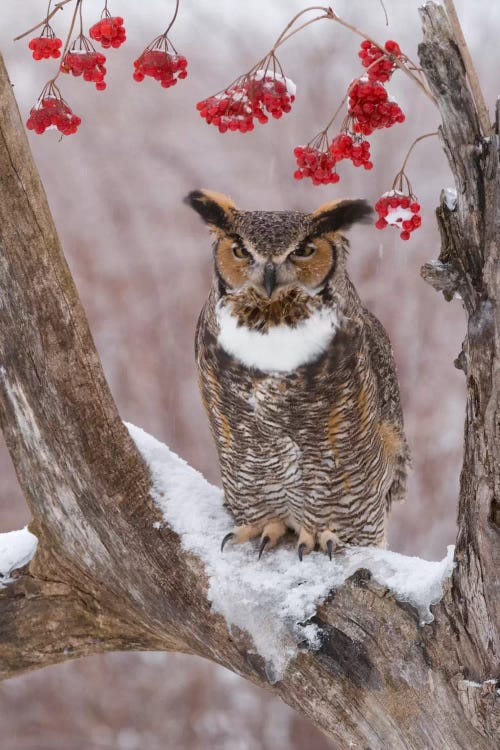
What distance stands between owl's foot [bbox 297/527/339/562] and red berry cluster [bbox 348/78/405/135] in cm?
81

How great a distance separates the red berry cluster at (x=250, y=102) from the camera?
4.01 feet

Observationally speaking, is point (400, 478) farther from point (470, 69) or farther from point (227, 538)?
point (470, 69)

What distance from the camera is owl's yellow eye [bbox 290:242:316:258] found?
4.64 ft

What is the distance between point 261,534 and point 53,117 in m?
0.91

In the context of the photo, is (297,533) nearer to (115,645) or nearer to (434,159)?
(115,645)

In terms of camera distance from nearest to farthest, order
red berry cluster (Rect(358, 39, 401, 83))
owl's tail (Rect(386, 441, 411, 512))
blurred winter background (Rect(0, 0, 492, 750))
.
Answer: red berry cluster (Rect(358, 39, 401, 83))
owl's tail (Rect(386, 441, 411, 512))
blurred winter background (Rect(0, 0, 492, 750))

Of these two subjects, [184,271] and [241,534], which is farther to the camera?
[184,271]

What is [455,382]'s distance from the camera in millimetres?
3453

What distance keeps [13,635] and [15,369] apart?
57 centimetres

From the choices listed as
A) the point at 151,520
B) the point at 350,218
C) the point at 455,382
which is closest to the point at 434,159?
the point at 455,382

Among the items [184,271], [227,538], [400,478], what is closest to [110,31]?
[227,538]

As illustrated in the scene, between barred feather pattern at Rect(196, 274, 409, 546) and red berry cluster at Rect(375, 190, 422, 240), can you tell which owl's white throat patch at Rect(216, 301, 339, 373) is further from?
red berry cluster at Rect(375, 190, 422, 240)

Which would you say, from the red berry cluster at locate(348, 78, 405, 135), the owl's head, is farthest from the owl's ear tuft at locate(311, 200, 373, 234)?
the red berry cluster at locate(348, 78, 405, 135)

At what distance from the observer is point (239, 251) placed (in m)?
1.44
